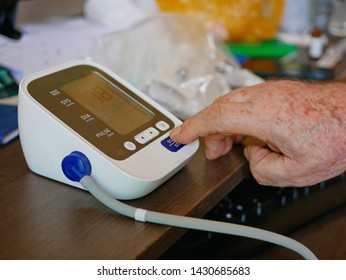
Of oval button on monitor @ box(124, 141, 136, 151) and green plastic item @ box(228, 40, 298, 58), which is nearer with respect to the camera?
oval button on monitor @ box(124, 141, 136, 151)

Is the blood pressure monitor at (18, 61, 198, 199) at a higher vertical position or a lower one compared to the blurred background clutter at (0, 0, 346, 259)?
higher

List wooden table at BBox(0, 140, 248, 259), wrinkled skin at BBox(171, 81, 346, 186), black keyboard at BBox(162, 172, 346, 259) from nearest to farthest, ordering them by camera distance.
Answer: wooden table at BBox(0, 140, 248, 259) → wrinkled skin at BBox(171, 81, 346, 186) → black keyboard at BBox(162, 172, 346, 259)

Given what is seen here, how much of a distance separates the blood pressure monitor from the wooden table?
2 centimetres

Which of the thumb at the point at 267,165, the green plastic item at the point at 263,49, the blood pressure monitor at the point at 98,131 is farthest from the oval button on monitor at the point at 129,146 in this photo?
the green plastic item at the point at 263,49

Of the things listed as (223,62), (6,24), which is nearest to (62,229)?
(223,62)

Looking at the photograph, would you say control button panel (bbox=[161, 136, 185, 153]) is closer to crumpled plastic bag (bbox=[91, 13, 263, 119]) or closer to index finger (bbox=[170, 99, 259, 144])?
index finger (bbox=[170, 99, 259, 144])

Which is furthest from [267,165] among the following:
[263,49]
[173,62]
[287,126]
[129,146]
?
[263,49]

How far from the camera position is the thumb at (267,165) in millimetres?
694

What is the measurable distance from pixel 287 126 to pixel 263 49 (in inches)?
24.3

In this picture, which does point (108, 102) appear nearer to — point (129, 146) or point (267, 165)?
point (129, 146)

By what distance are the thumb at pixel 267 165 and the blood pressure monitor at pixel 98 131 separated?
0.27 feet

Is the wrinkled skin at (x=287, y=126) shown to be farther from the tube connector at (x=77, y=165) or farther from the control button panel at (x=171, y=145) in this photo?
the tube connector at (x=77, y=165)

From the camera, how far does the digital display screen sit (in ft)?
2.22

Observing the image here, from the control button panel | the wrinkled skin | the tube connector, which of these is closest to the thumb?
the wrinkled skin
